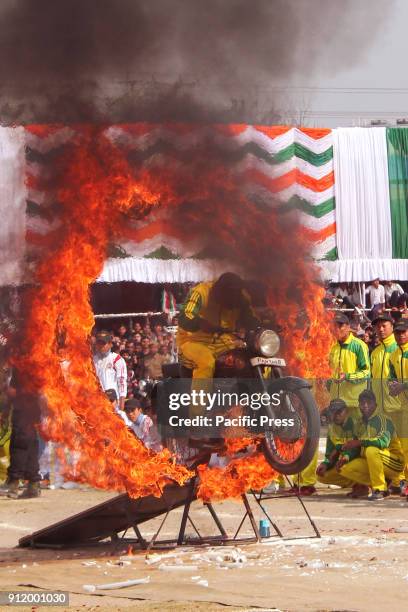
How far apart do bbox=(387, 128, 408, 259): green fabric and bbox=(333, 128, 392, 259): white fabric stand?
138mm

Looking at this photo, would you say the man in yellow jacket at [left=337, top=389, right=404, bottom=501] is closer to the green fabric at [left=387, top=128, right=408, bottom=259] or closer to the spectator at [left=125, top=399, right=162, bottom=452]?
the spectator at [left=125, top=399, right=162, bottom=452]

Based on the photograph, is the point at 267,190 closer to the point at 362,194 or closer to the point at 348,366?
the point at 348,366

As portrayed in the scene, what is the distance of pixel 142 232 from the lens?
1201 centimetres

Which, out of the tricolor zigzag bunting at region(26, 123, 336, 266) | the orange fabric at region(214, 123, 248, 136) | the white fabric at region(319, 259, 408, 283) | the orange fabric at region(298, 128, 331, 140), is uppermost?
the orange fabric at region(298, 128, 331, 140)

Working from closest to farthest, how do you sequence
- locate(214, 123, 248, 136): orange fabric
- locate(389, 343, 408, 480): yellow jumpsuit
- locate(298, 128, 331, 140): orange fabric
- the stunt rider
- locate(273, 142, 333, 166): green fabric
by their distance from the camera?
the stunt rider < locate(214, 123, 248, 136): orange fabric < locate(389, 343, 408, 480): yellow jumpsuit < locate(273, 142, 333, 166): green fabric < locate(298, 128, 331, 140): orange fabric

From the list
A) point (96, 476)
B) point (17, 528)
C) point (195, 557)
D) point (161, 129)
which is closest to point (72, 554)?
point (96, 476)

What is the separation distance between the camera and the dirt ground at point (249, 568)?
743cm

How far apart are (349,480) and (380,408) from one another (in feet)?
3.38

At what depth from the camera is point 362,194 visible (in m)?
26.6

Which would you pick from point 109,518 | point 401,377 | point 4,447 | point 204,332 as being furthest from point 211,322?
point 4,447

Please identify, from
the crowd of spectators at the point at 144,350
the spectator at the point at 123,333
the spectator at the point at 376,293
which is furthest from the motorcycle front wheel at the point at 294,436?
the spectator at the point at 376,293

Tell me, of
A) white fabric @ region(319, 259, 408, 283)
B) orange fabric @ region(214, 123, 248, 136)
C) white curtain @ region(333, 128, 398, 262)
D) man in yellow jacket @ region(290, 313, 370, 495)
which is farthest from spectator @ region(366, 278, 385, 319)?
orange fabric @ region(214, 123, 248, 136)

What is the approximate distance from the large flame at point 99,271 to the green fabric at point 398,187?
15256 millimetres

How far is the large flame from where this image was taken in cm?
1015
